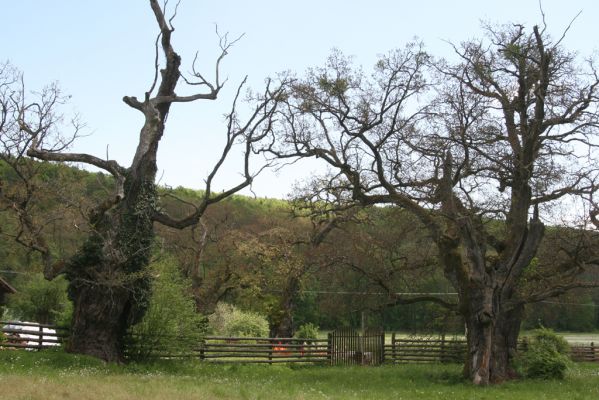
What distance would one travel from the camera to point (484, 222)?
25156mm

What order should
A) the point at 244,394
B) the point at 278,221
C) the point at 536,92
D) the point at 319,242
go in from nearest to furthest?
the point at 244,394 → the point at 536,92 → the point at 319,242 → the point at 278,221

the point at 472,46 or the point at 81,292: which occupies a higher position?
the point at 472,46

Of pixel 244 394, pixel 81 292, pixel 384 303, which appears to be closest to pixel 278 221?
pixel 384 303

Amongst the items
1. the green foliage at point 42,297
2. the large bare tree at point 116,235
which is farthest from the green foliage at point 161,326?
the green foliage at point 42,297

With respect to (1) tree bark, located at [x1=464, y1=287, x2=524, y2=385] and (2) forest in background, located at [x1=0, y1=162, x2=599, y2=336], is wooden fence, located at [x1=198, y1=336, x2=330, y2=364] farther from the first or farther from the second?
(1) tree bark, located at [x1=464, y1=287, x2=524, y2=385]

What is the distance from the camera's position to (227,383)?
18812 mm

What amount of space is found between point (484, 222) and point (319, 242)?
543 inches

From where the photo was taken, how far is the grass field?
14.8 metres

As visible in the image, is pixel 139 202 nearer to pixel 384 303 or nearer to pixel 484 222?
pixel 384 303

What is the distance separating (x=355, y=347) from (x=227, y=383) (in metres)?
13.9

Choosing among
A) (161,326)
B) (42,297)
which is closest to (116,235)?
(161,326)

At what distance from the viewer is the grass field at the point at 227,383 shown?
14.8 m

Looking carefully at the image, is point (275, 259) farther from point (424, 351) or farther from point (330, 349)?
point (424, 351)

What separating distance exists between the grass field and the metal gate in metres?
4.55
